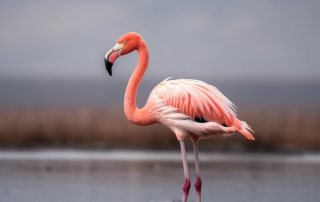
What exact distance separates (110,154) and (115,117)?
4.41 metres

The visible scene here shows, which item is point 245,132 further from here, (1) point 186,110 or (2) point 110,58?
(2) point 110,58

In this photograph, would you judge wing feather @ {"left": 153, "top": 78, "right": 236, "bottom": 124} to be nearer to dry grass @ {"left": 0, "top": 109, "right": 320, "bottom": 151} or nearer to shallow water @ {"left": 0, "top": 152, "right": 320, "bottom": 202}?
shallow water @ {"left": 0, "top": 152, "right": 320, "bottom": 202}

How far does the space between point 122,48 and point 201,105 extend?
1265 mm

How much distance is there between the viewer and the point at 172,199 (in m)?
9.16

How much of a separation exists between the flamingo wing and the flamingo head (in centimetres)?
70

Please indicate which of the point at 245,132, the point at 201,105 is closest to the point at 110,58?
the point at 201,105

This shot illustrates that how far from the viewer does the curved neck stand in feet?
28.4

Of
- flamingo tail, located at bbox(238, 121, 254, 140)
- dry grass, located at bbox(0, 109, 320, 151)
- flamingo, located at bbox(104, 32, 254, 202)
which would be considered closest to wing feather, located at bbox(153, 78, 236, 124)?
flamingo, located at bbox(104, 32, 254, 202)

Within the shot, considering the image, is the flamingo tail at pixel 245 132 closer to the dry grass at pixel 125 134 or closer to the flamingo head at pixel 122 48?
the flamingo head at pixel 122 48

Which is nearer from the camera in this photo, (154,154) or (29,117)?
(154,154)

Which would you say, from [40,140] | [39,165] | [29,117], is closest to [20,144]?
[40,140]

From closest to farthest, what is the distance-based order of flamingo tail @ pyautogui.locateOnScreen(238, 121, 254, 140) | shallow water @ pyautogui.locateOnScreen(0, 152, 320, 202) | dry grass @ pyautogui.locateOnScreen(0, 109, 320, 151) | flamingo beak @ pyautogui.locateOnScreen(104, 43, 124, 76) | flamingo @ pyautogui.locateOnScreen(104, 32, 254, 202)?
1. flamingo tail @ pyautogui.locateOnScreen(238, 121, 254, 140)
2. flamingo @ pyautogui.locateOnScreen(104, 32, 254, 202)
3. flamingo beak @ pyautogui.locateOnScreen(104, 43, 124, 76)
4. shallow water @ pyautogui.locateOnScreen(0, 152, 320, 202)
5. dry grass @ pyautogui.locateOnScreen(0, 109, 320, 151)

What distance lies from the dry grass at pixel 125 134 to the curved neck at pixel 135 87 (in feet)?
24.5

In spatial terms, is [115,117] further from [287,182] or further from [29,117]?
[287,182]
